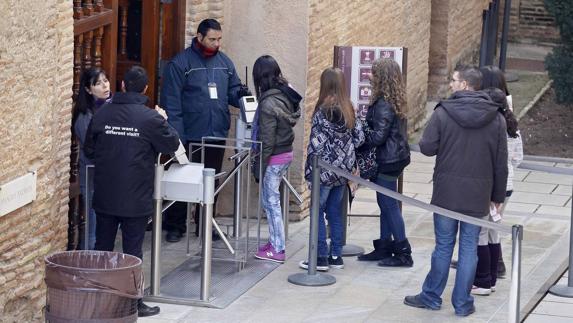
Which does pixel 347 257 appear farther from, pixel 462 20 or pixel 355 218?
pixel 462 20

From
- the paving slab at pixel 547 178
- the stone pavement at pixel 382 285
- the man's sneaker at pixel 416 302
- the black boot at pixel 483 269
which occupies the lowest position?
the stone pavement at pixel 382 285

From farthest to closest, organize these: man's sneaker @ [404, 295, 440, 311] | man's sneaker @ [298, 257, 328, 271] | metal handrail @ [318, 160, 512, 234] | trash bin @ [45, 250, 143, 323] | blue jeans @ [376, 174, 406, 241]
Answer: blue jeans @ [376, 174, 406, 241] → man's sneaker @ [298, 257, 328, 271] → man's sneaker @ [404, 295, 440, 311] → metal handrail @ [318, 160, 512, 234] → trash bin @ [45, 250, 143, 323]

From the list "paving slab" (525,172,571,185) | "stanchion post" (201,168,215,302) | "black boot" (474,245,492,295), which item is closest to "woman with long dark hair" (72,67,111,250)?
"stanchion post" (201,168,215,302)

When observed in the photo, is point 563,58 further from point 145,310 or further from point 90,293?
point 90,293

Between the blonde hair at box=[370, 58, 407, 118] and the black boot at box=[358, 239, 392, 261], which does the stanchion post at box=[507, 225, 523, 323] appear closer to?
the blonde hair at box=[370, 58, 407, 118]

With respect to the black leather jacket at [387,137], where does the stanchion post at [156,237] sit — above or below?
below

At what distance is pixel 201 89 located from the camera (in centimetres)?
1147

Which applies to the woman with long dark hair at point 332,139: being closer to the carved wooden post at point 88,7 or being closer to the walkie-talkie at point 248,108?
the walkie-talkie at point 248,108

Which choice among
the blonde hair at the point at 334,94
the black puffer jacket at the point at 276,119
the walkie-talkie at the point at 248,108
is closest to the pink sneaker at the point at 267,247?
the black puffer jacket at the point at 276,119

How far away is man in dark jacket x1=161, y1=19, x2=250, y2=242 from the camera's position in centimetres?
1141

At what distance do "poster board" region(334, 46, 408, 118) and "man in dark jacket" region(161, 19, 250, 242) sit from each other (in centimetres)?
90

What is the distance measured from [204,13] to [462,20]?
8.57 meters

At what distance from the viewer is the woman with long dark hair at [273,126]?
10.6m

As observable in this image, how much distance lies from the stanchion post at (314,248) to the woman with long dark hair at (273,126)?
1.58 feet
